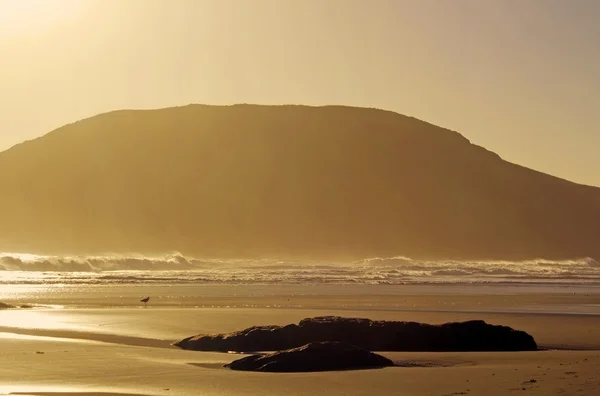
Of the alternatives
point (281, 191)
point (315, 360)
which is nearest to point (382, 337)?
point (315, 360)

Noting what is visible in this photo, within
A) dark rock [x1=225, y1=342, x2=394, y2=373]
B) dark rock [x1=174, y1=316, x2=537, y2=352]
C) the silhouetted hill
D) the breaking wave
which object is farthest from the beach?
the silhouetted hill

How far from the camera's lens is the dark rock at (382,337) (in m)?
17.7

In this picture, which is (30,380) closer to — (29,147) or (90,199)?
(90,199)

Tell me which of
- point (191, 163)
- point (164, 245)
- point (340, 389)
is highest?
point (191, 163)

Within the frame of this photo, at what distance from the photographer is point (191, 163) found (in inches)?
5153

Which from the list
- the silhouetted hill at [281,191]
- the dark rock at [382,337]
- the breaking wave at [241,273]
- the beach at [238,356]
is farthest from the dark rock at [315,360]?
the silhouetted hill at [281,191]

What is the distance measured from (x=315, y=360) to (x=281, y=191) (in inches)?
4400

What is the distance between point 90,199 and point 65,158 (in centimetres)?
845

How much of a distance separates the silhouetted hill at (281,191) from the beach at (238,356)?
3128 inches

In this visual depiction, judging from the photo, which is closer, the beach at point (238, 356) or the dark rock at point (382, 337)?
the beach at point (238, 356)

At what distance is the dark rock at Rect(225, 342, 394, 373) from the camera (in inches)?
570

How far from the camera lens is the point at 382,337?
706 inches

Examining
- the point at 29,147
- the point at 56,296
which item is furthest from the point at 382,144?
the point at 56,296

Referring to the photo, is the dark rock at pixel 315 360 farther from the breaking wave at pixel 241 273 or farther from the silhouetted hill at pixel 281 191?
the silhouetted hill at pixel 281 191
